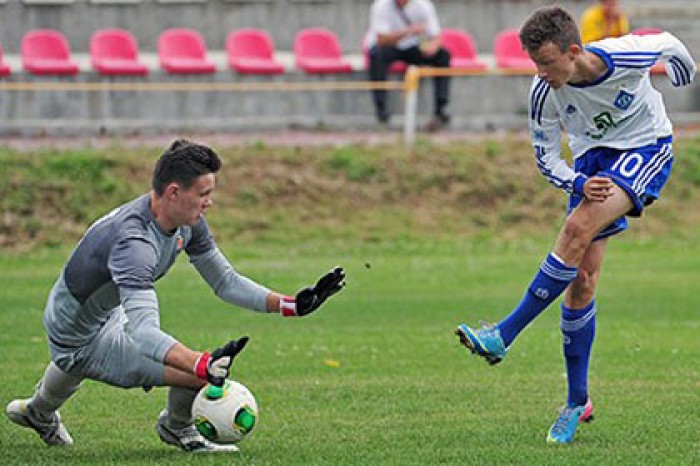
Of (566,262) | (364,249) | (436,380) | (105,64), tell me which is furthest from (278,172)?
(566,262)

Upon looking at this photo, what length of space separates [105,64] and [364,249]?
22.1 ft

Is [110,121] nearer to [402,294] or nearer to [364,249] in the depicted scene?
[364,249]

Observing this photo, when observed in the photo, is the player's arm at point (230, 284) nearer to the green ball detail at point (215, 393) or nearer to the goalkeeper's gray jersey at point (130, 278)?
the goalkeeper's gray jersey at point (130, 278)

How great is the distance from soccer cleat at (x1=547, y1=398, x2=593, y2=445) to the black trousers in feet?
Result: 52.4

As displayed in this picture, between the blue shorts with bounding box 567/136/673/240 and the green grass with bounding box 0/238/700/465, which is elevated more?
the blue shorts with bounding box 567/136/673/240

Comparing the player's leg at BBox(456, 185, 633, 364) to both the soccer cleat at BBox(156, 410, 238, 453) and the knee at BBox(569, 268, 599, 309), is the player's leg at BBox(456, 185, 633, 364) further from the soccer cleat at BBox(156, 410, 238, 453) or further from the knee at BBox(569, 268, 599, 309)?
the soccer cleat at BBox(156, 410, 238, 453)

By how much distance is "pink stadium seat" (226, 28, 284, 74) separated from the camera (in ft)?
87.7

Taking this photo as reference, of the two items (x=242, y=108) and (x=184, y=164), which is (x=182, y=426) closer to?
(x=184, y=164)

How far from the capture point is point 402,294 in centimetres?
1794

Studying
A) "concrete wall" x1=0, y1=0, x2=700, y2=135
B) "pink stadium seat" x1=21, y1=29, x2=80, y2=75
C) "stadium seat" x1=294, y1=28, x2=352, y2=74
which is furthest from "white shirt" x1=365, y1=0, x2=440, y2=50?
"pink stadium seat" x1=21, y1=29, x2=80, y2=75

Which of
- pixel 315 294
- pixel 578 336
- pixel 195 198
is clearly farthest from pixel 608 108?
pixel 195 198

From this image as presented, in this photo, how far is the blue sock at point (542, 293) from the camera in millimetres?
8891

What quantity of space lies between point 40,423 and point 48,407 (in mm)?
119

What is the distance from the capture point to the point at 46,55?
2645 cm
